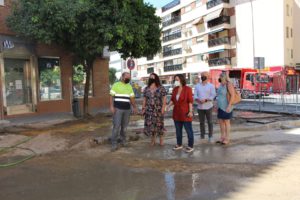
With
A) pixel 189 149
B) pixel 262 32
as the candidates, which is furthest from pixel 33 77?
pixel 262 32

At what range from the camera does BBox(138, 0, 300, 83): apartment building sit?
4309cm

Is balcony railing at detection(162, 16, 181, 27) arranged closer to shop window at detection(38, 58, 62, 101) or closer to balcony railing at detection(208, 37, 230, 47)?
balcony railing at detection(208, 37, 230, 47)

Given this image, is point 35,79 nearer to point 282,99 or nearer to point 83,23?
point 83,23

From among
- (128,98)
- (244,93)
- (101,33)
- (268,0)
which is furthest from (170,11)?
(128,98)

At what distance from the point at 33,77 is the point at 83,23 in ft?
15.8

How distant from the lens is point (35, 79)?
53.7 feet

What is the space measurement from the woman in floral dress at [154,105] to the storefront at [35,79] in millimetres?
8230

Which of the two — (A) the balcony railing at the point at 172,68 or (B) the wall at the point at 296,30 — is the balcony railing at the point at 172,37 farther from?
(B) the wall at the point at 296,30

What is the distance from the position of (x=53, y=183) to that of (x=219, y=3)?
47641 millimetres

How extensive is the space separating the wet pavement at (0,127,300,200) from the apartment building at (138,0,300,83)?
36833 mm

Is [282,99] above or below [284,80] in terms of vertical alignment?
below

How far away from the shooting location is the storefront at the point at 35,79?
15141 millimetres

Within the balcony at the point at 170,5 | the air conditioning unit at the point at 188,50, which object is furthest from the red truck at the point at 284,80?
the balcony at the point at 170,5

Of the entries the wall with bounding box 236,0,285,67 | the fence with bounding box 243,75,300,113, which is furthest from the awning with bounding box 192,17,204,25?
the fence with bounding box 243,75,300,113
